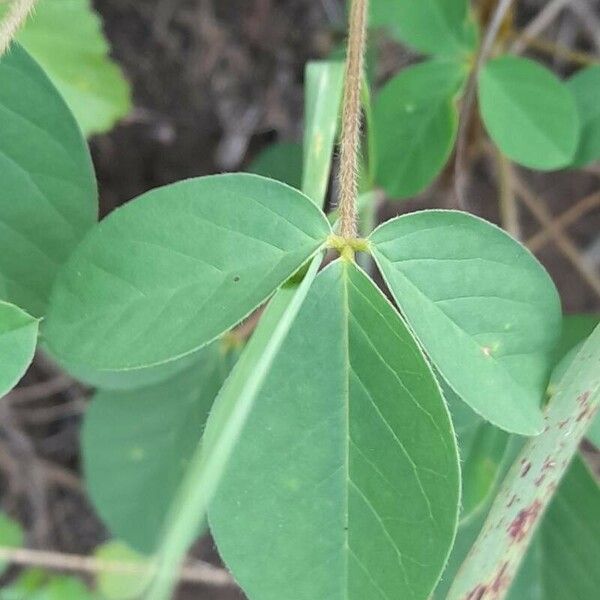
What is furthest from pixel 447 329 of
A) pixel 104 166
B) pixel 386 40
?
pixel 104 166

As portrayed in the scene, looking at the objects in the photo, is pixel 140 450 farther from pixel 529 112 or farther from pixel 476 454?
pixel 529 112

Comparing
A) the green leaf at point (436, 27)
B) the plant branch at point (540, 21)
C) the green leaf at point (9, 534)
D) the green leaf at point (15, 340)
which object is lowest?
the green leaf at point (15, 340)

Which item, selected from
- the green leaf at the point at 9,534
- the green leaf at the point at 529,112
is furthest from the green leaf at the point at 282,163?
the green leaf at the point at 9,534

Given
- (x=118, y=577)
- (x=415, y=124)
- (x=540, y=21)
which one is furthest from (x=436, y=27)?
(x=118, y=577)

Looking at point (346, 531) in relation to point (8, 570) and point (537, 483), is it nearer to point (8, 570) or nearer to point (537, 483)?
point (537, 483)

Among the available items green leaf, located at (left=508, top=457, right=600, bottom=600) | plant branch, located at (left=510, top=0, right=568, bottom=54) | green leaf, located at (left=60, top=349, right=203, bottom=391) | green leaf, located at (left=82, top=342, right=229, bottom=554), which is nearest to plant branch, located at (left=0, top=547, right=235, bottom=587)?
green leaf, located at (left=82, top=342, right=229, bottom=554)

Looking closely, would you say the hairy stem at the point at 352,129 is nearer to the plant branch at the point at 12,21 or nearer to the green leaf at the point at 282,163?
the plant branch at the point at 12,21
